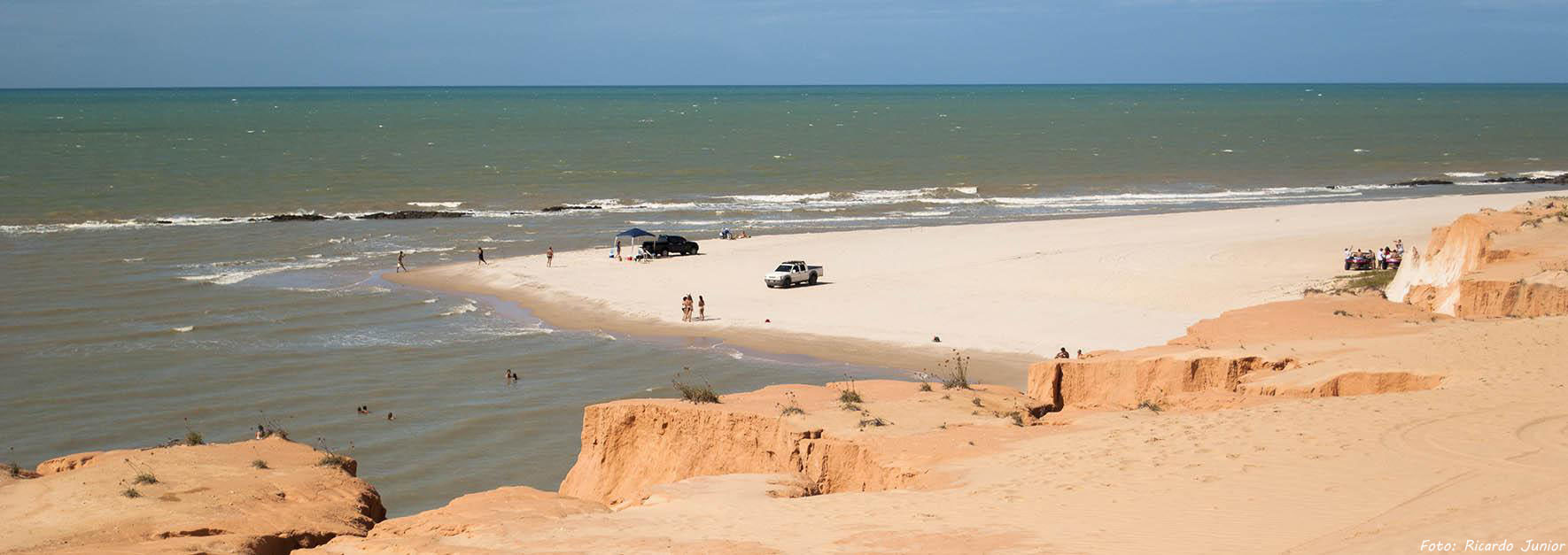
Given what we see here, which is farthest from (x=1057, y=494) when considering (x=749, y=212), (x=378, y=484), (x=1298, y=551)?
(x=749, y=212)

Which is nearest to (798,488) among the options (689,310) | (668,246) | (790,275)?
(689,310)

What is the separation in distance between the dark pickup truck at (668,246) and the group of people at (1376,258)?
854 inches

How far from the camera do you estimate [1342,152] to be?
100m

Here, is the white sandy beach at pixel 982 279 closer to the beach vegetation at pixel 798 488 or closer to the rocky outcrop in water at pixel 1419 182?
the beach vegetation at pixel 798 488

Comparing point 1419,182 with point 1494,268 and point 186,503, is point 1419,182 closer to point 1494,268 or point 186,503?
point 1494,268

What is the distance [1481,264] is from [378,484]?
19669mm

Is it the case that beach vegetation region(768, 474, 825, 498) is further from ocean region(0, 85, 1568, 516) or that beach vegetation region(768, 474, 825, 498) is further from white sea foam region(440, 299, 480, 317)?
white sea foam region(440, 299, 480, 317)

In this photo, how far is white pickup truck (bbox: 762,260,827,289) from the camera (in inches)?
1581

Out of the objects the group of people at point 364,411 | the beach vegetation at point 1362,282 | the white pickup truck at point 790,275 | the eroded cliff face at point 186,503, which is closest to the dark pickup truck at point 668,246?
the white pickup truck at point 790,275

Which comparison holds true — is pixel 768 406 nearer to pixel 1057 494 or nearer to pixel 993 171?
pixel 1057 494

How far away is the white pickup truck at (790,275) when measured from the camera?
4016 centimetres

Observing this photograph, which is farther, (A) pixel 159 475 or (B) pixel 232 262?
(B) pixel 232 262

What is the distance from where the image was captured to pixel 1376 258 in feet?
127

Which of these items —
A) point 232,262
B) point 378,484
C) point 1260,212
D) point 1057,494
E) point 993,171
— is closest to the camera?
point 1057,494
